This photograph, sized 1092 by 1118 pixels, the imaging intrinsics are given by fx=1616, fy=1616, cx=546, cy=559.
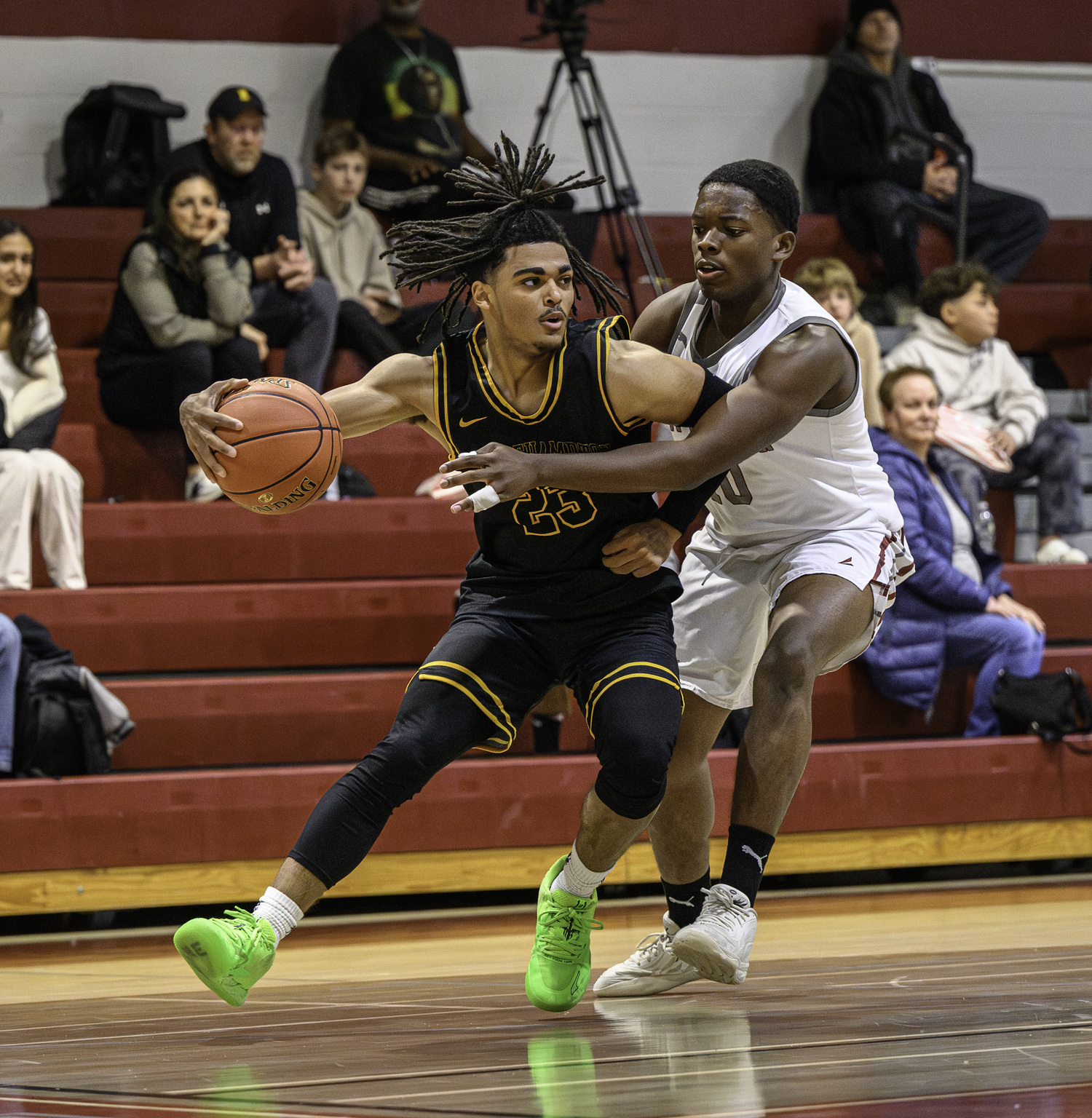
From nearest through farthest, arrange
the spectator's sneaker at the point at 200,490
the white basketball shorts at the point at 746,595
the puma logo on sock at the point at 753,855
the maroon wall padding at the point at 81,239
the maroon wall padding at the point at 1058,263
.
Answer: the puma logo on sock at the point at 753,855, the white basketball shorts at the point at 746,595, the spectator's sneaker at the point at 200,490, the maroon wall padding at the point at 81,239, the maroon wall padding at the point at 1058,263

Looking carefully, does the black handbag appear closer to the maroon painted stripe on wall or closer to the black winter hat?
the black winter hat

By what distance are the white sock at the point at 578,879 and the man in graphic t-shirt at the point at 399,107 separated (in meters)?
4.06

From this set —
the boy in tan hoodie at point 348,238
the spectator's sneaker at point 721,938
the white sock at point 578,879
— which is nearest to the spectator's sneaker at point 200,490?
the boy in tan hoodie at point 348,238

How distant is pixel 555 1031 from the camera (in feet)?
8.58

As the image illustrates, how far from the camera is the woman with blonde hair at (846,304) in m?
5.80

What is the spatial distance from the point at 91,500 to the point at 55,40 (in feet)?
8.44

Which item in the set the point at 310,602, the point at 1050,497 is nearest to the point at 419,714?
the point at 310,602

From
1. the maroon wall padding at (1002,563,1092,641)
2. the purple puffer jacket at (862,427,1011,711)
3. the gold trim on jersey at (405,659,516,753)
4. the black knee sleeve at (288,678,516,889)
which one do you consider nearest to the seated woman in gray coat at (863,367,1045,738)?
the purple puffer jacket at (862,427,1011,711)

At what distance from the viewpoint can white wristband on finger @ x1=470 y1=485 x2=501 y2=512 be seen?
8.27 ft

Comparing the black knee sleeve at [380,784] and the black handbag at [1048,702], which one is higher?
the black knee sleeve at [380,784]

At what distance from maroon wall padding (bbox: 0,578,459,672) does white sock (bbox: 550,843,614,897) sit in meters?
2.27

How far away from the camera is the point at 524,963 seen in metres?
3.60

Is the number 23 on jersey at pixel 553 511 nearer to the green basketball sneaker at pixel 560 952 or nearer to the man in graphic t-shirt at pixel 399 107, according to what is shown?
the green basketball sneaker at pixel 560 952

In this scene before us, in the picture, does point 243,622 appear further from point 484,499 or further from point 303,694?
point 484,499
